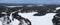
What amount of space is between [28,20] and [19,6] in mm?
195

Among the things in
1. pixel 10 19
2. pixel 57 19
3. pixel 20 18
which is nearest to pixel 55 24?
pixel 57 19

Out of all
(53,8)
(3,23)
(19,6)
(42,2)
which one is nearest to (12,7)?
(19,6)

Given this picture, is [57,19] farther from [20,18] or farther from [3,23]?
[3,23]

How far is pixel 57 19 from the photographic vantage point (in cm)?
119

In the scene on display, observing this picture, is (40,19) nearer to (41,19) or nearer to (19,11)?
(41,19)

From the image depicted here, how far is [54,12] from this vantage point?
50.2 inches

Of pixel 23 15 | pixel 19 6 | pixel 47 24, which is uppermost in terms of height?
pixel 19 6

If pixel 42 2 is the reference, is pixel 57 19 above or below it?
below

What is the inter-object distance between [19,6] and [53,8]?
15.6 inches

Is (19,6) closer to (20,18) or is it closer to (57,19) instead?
(20,18)

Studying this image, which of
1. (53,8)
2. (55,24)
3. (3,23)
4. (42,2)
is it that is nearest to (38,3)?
(42,2)

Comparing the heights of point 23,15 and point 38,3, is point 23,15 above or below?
below

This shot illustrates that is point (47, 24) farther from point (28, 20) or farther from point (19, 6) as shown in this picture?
point (19, 6)

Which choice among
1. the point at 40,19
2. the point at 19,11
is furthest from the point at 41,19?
the point at 19,11
